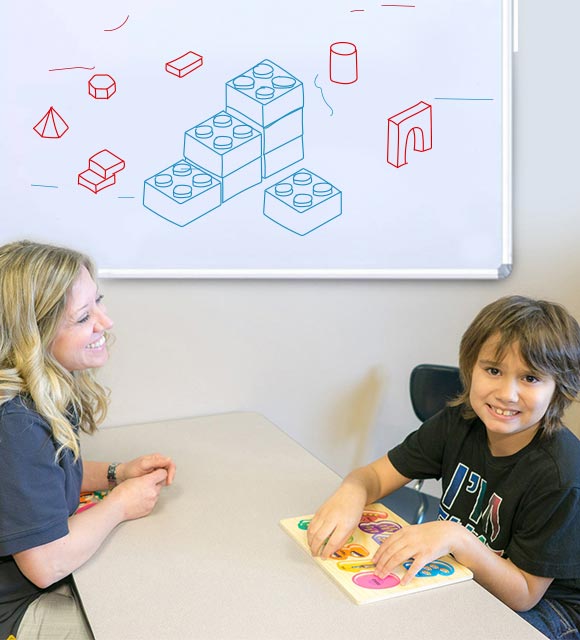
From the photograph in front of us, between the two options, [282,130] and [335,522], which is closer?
[335,522]

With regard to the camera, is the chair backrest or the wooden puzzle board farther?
the chair backrest

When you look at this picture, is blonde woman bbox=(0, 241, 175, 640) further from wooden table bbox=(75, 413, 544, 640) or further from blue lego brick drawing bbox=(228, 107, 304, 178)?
blue lego brick drawing bbox=(228, 107, 304, 178)

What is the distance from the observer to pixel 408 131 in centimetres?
200

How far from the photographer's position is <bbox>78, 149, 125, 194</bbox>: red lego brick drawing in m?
1.81

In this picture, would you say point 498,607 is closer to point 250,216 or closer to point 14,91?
point 250,216

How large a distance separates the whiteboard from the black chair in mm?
285

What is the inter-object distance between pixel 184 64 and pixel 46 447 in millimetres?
1098

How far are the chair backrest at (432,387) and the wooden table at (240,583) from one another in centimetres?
55

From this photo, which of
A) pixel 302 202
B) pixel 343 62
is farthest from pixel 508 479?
pixel 343 62

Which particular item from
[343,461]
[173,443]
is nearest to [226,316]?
[173,443]

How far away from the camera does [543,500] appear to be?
4.04 ft

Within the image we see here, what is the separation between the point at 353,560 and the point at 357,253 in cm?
104

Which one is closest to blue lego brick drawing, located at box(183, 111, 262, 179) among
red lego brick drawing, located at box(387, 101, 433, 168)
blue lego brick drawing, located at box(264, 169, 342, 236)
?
blue lego brick drawing, located at box(264, 169, 342, 236)

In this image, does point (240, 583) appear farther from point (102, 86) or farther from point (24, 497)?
point (102, 86)
